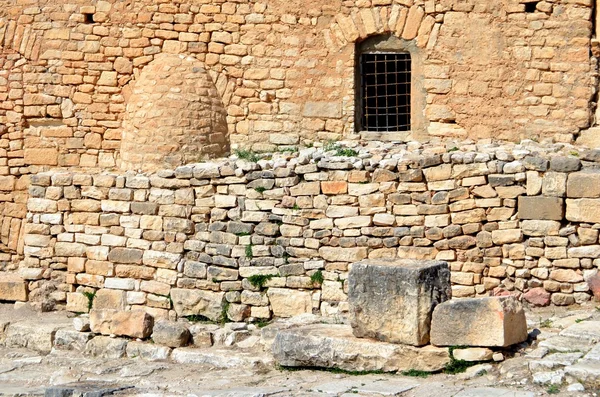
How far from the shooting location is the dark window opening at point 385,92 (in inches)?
564

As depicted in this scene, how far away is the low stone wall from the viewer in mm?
11039

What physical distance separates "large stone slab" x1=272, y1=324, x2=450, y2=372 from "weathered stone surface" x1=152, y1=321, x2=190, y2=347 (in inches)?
61.9

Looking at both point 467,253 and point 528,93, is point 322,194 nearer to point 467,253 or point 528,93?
point 467,253

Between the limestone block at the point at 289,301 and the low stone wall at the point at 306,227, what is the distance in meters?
0.02

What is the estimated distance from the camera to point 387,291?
9.75 metres

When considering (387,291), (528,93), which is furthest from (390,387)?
(528,93)

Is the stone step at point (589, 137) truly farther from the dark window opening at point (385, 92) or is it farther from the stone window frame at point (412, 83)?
the dark window opening at point (385, 92)

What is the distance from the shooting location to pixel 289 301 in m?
11.8

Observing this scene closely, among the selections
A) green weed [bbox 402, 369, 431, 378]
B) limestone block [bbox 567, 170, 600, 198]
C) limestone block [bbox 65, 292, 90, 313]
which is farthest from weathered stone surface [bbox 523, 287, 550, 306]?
limestone block [bbox 65, 292, 90, 313]

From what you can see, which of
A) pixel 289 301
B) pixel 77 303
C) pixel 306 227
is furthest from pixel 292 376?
pixel 77 303

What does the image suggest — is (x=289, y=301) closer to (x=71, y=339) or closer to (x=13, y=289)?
(x=71, y=339)

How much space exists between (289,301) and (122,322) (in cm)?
180

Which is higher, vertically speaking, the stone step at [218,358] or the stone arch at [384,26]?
the stone arch at [384,26]

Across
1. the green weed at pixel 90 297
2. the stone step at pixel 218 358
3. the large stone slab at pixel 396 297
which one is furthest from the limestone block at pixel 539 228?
the green weed at pixel 90 297
